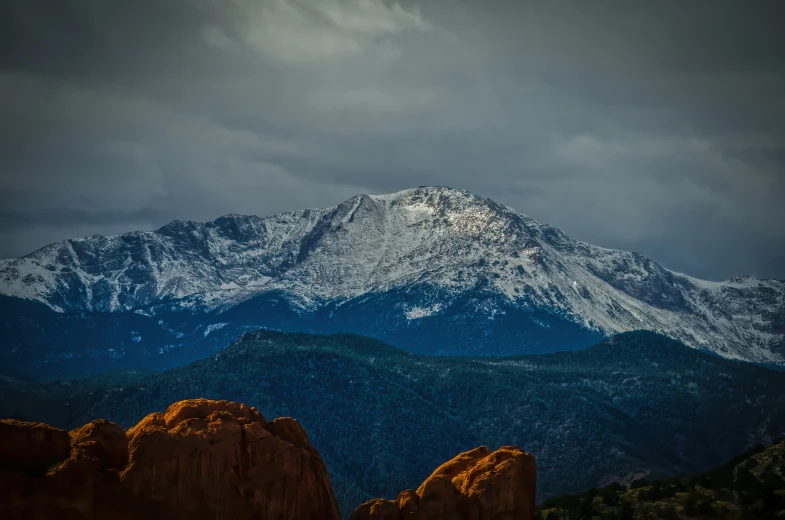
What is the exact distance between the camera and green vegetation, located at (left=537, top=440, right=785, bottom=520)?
5340 inches

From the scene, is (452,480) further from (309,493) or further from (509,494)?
(309,493)

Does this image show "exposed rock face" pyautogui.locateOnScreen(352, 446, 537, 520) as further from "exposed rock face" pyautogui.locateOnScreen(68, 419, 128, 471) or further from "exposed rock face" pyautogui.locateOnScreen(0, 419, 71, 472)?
"exposed rock face" pyautogui.locateOnScreen(0, 419, 71, 472)

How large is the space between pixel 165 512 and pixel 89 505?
7095 mm

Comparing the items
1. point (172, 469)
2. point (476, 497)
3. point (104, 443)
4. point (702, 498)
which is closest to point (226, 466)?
point (172, 469)

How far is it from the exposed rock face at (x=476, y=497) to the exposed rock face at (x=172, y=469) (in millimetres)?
6448

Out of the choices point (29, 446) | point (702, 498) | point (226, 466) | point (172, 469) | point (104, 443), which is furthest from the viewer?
point (702, 498)

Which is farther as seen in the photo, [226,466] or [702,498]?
[702,498]

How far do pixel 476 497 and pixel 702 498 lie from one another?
46586 millimetres

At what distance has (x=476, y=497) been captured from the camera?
110562 mm

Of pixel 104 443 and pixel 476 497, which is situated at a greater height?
pixel 104 443

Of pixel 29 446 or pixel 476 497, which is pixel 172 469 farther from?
pixel 476 497

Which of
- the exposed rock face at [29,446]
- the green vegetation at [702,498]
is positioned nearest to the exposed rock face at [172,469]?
the exposed rock face at [29,446]

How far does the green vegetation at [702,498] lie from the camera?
136 metres

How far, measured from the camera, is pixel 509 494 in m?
111
